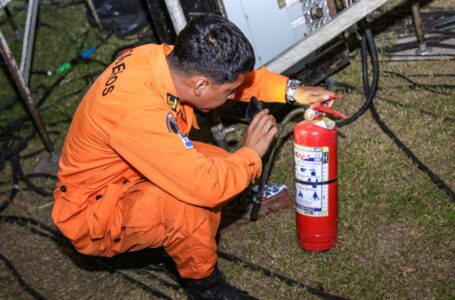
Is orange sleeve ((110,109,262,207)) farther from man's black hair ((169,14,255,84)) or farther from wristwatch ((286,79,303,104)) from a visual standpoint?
wristwatch ((286,79,303,104))

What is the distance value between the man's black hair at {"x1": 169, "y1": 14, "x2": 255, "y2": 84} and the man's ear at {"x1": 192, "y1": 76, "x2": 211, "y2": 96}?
3 centimetres

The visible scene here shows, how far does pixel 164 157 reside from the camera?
95.9 inches

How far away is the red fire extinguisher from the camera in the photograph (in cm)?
272

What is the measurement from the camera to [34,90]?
6.19 metres

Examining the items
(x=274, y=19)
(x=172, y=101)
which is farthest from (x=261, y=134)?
(x=274, y=19)

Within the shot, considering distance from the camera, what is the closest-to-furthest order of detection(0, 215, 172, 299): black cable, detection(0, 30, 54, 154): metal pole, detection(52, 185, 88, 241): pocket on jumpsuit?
detection(52, 185, 88, 241): pocket on jumpsuit < detection(0, 215, 172, 299): black cable < detection(0, 30, 54, 154): metal pole

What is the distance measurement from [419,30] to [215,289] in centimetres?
274

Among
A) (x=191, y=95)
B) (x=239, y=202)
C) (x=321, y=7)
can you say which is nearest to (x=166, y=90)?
(x=191, y=95)

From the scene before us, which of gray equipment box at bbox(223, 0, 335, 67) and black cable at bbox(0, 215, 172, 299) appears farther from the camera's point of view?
gray equipment box at bbox(223, 0, 335, 67)

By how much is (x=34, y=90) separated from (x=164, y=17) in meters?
2.94

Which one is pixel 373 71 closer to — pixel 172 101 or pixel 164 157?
pixel 172 101

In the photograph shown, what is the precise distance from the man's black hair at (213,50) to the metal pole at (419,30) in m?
2.43

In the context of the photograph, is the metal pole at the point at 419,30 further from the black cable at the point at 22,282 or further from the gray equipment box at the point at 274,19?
the black cable at the point at 22,282

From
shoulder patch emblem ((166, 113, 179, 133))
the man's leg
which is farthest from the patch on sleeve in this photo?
the man's leg
